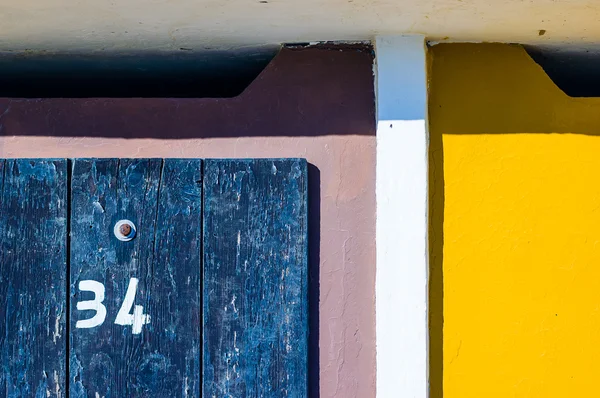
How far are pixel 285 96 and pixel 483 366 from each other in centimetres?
77

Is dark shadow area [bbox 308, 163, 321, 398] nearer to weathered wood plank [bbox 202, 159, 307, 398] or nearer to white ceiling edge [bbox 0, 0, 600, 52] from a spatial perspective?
weathered wood plank [bbox 202, 159, 307, 398]

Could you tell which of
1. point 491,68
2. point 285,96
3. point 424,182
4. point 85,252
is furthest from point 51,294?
point 491,68

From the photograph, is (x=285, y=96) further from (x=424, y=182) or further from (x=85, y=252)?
(x=85, y=252)

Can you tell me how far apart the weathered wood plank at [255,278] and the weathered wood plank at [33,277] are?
326 millimetres

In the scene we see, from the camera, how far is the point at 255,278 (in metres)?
1.49

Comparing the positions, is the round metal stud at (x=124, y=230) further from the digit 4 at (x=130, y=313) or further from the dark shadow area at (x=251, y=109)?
the dark shadow area at (x=251, y=109)

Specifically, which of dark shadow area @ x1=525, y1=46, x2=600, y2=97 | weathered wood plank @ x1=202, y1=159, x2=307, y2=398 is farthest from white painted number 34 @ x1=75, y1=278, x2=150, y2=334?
dark shadow area @ x1=525, y1=46, x2=600, y2=97

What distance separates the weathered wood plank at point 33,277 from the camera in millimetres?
1480

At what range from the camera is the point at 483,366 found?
59.2 inches

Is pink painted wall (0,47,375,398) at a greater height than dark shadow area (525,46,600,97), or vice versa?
dark shadow area (525,46,600,97)

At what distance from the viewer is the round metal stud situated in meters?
1.48

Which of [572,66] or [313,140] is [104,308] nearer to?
[313,140]

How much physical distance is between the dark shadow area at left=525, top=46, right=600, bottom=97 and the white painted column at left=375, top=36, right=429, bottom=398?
1.13 feet

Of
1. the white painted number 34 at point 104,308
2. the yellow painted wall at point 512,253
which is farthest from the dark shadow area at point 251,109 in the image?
the white painted number 34 at point 104,308
